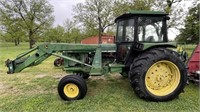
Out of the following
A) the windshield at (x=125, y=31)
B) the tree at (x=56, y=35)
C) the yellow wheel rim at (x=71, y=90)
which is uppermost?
the tree at (x=56, y=35)

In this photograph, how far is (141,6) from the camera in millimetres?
14758

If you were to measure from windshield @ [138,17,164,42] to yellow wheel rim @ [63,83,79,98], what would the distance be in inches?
74.9

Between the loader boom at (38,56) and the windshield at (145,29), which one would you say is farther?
the loader boom at (38,56)

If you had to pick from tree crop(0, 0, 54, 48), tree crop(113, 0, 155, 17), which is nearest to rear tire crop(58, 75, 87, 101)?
tree crop(113, 0, 155, 17)

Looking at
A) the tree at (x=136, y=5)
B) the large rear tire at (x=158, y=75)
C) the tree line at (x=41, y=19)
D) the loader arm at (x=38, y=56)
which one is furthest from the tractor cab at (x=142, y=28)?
the tree line at (x=41, y=19)

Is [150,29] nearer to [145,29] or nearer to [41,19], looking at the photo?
[145,29]

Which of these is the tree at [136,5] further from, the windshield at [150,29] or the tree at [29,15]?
the tree at [29,15]

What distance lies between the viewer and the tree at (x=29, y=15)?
27469 mm

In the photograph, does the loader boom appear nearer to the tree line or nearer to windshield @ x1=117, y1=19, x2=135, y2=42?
windshield @ x1=117, y1=19, x2=135, y2=42

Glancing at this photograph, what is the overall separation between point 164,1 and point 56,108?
683 inches

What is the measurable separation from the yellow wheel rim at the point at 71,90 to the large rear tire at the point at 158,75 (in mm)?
1246

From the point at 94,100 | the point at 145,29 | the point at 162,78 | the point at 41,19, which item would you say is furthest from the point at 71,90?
the point at 41,19

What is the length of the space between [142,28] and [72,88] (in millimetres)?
2141

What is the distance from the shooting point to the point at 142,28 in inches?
164
